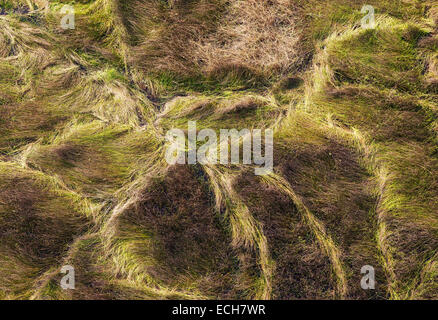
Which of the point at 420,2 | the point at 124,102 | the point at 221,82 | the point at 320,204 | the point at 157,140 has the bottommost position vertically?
the point at 320,204

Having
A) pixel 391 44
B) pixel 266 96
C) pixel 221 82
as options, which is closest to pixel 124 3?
pixel 221 82

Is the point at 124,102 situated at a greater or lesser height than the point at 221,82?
lesser

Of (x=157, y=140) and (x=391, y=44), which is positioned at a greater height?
(x=391, y=44)

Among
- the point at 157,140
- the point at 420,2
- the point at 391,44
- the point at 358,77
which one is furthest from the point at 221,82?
the point at 420,2
